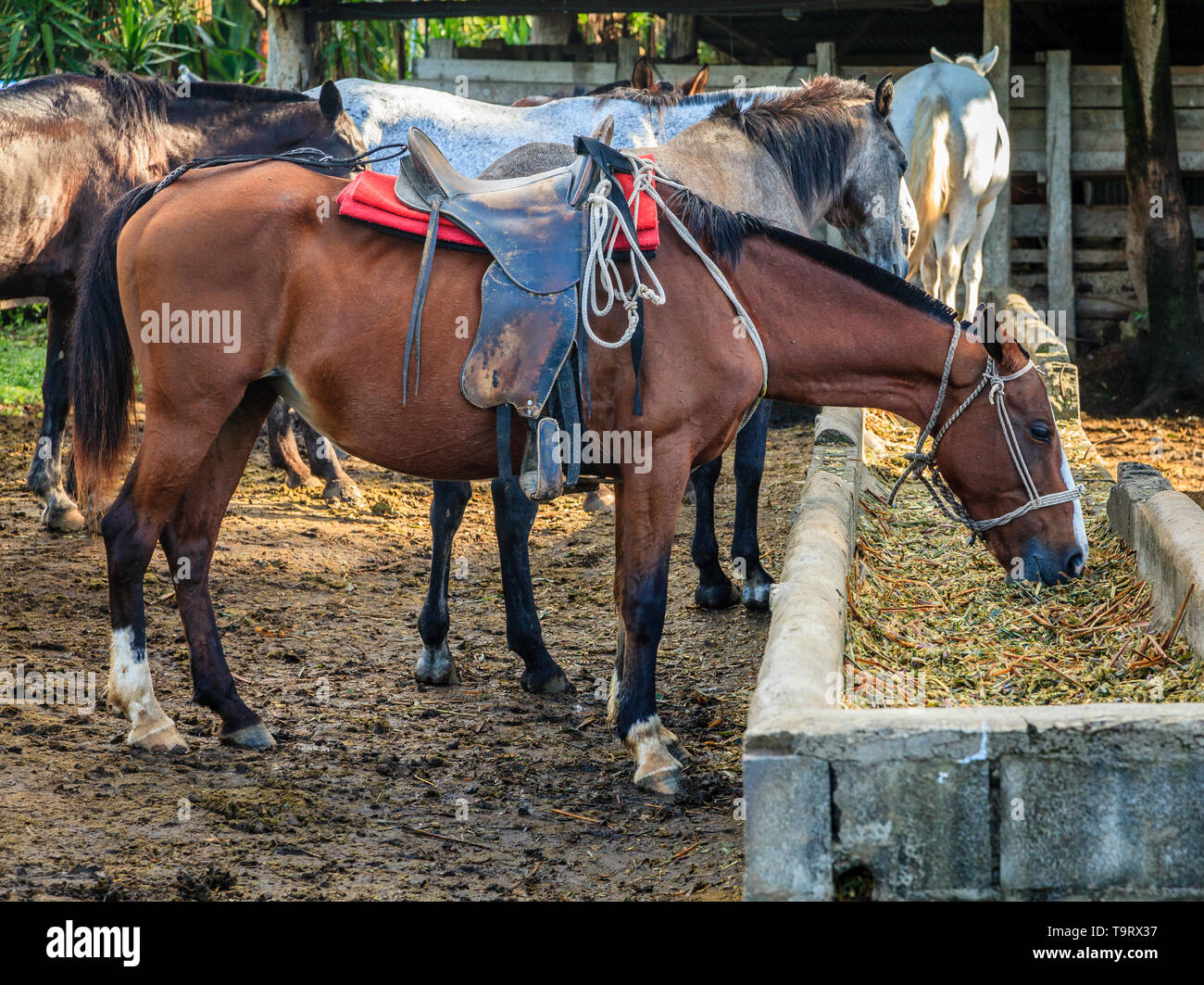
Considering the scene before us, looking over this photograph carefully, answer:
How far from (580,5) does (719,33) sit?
12.3ft

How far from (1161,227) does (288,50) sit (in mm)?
6686

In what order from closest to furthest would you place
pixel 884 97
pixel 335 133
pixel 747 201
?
1. pixel 747 201
2. pixel 884 97
3. pixel 335 133

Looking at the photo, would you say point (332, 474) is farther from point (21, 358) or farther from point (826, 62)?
point (826, 62)

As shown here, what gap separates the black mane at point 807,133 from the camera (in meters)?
5.09

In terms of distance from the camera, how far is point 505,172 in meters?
4.77

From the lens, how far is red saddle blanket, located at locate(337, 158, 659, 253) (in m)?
3.61

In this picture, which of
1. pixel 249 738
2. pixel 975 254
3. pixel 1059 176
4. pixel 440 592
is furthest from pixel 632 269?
pixel 1059 176

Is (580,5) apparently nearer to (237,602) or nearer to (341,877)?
(237,602)

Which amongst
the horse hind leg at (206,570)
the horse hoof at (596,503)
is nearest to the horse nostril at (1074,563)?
the horse hind leg at (206,570)

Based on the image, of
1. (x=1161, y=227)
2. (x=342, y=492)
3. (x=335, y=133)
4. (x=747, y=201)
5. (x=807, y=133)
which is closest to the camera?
(x=747, y=201)

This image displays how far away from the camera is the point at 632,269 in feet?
11.9

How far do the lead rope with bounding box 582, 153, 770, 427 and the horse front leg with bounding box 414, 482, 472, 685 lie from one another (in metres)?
1.28

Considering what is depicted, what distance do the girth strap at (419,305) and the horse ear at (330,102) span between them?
2.74m

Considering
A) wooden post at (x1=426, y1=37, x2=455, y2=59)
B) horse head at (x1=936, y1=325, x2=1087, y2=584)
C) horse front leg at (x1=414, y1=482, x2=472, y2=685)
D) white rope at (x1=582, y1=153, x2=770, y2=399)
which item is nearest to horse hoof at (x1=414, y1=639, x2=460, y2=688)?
horse front leg at (x1=414, y1=482, x2=472, y2=685)
